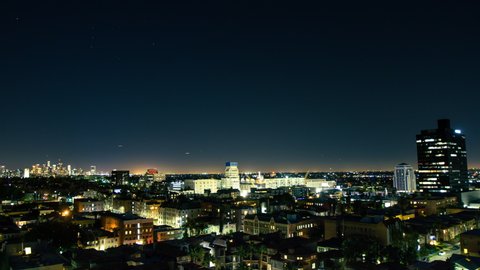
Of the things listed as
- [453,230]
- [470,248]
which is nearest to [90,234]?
[470,248]

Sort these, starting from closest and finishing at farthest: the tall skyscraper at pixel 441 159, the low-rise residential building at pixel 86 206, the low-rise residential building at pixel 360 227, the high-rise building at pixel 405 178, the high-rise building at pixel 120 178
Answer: the low-rise residential building at pixel 360 227, the low-rise residential building at pixel 86 206, the tall skyscraper at pixel 441 159, the high-rise building at pixel 405 178, the high-rise building at pixel 120 178

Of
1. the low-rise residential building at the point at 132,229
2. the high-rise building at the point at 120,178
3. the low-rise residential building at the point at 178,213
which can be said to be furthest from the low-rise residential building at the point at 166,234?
the high-rise building at the point at 120,178

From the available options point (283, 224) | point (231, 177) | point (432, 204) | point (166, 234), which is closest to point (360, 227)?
point (283, 224)

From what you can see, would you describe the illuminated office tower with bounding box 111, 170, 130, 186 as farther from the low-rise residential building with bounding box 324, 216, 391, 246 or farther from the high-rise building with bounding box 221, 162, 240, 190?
the low-rise residential building with bounding box 324, 216, 391, 246

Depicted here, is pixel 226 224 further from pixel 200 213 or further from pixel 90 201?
pixel 90 201

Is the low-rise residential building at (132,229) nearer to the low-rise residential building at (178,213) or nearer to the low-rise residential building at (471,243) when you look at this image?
the low-rise residential building at (178,213)

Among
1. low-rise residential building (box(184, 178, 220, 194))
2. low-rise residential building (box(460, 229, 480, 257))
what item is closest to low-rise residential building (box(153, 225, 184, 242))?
low-rise residential building (box(460, 229, 480, 257))
